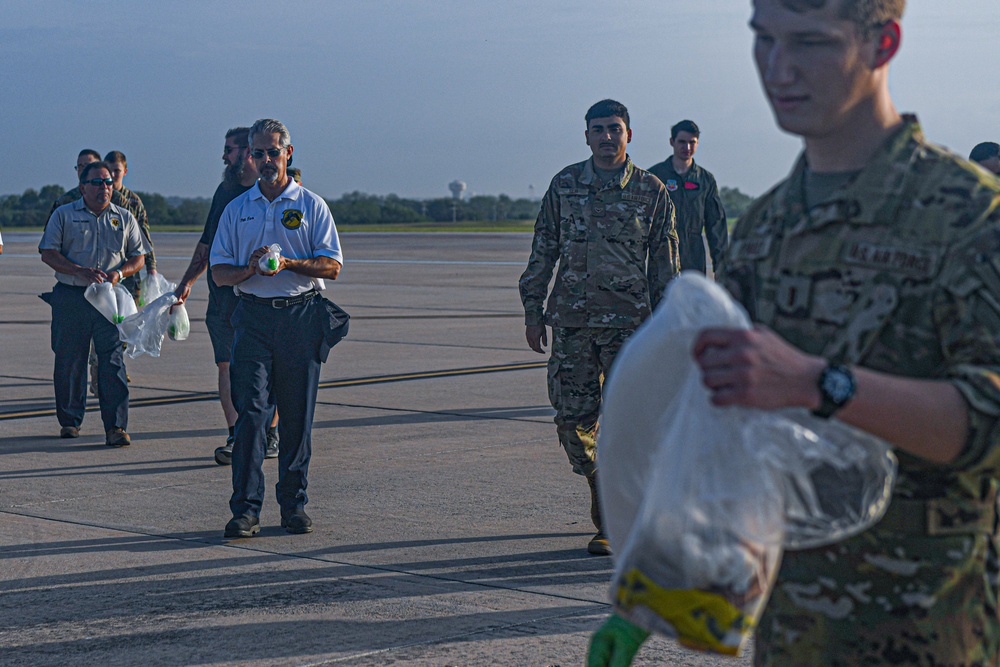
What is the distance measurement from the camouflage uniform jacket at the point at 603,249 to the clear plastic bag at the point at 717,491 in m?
4.23

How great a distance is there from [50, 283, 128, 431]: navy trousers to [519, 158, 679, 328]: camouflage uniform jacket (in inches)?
156

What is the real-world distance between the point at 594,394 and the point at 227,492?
95.4 inches

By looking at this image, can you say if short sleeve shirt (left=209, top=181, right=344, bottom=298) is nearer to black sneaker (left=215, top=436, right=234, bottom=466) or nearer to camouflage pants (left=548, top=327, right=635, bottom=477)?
camouflage pants (left=548, top=327, right=635, bottom=477)

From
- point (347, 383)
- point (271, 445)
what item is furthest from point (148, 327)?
point (347, 383)

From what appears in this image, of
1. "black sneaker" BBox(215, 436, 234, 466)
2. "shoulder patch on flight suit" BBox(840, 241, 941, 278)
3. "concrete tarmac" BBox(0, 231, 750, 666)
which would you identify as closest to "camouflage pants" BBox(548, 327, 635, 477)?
"concrete tarmac" BBox(0, 231, 750, 666)

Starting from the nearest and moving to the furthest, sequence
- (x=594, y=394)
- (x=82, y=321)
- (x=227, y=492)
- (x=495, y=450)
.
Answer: (x=594, y=394) → (x=227, y=492) → (x=495, y=450) → (x=82, y=321)

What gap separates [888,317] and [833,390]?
323mm

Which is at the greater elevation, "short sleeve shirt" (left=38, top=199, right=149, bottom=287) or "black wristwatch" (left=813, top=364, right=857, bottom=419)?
"black wristwatch" (left=813, top=364, right=857, bottom=419)

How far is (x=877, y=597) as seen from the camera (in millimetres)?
2113

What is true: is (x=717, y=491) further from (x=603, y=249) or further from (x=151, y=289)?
(x=151, y=289)

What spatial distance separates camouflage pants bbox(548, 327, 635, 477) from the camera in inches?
242

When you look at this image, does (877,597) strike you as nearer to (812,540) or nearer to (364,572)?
(812,540)

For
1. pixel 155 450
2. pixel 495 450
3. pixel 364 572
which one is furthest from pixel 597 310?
pixel 155 450

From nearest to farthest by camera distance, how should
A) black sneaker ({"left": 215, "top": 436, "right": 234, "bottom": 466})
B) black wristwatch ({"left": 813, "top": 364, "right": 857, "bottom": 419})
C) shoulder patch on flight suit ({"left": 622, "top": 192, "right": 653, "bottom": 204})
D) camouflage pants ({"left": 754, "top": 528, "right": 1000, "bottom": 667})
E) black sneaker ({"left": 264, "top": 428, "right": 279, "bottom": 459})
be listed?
black wristwatch ({"left": 813, "top": 364, "right": 857, "bottom": 419}), camouflage pants ({"left": 754, "top": 528, "right": 1000, "bottom": 667}), shoulder patch on flight suit ({"left": 622, "top": 192, "right": 653, "bottom": 204}), black sneaker ({"left": 215, "top": 436, "right": 234, "bottom": 466}), black sneaker ({"left": 264, "top": 428, "right": 279, "bottom": 459})
